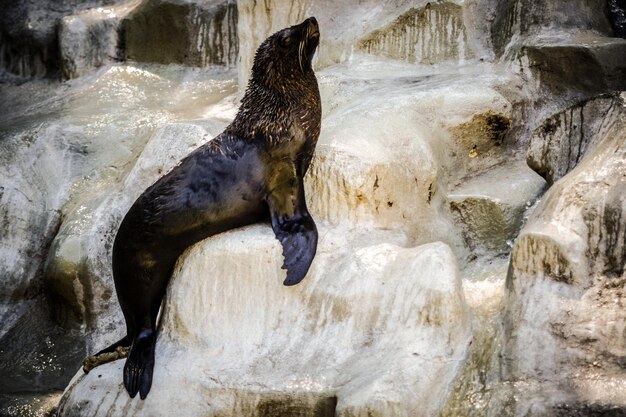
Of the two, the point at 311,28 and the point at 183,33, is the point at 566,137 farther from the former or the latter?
the point at 183,33

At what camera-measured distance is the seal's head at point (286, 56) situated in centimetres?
618

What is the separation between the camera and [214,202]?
19.1ft

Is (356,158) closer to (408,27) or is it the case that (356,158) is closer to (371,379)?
(371,379)

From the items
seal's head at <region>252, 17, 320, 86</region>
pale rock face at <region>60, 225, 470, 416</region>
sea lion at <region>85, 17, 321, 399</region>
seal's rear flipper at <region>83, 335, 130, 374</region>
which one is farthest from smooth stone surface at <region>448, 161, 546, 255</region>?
seal's rear flipper at <region>83, 335, 130, 374</region>

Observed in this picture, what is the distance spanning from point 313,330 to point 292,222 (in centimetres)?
63

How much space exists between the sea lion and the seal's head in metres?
0.11

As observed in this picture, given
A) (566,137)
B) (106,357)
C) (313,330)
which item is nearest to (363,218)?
(313,330)

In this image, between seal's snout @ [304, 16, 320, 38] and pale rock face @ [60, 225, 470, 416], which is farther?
seal's snout @ [304, 16, 320, 38]

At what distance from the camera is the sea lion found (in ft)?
18.9

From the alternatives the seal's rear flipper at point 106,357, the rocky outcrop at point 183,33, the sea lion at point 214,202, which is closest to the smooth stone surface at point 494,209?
the sea lion at point 214,202

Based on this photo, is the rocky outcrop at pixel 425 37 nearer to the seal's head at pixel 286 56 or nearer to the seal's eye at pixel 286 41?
the seal's head at pixel 286 56

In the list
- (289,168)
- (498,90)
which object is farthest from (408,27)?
(289,168)

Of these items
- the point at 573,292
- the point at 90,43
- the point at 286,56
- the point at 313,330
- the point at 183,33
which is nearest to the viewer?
the point at 573,292

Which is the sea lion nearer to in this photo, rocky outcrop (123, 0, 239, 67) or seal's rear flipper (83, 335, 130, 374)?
seal's rear flipper (83, 335, 130, 374)
